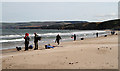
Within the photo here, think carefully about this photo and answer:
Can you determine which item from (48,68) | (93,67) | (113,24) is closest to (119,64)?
(93,67)

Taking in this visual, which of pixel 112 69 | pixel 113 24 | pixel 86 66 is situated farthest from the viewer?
pixel 113 24

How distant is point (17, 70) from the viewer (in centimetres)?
696

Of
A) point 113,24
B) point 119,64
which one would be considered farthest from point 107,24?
point 119,64

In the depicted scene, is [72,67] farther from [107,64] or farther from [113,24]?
[113,24]

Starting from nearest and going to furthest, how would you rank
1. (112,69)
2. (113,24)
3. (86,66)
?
(112,69) < (86,66) < (113,24)

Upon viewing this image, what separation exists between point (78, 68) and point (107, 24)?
19136cm

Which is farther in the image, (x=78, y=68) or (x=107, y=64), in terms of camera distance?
(x=107, y=64)

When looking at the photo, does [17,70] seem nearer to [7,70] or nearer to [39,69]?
[7,70]

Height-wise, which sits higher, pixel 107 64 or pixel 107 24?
pixel 107 24

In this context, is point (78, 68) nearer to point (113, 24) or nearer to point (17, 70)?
point (17, 70)

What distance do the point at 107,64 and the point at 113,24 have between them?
7331 inches

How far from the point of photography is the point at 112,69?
22.5 feet

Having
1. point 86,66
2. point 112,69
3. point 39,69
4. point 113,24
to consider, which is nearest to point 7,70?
point 39,69

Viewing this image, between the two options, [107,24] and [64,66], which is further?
[107,24]
